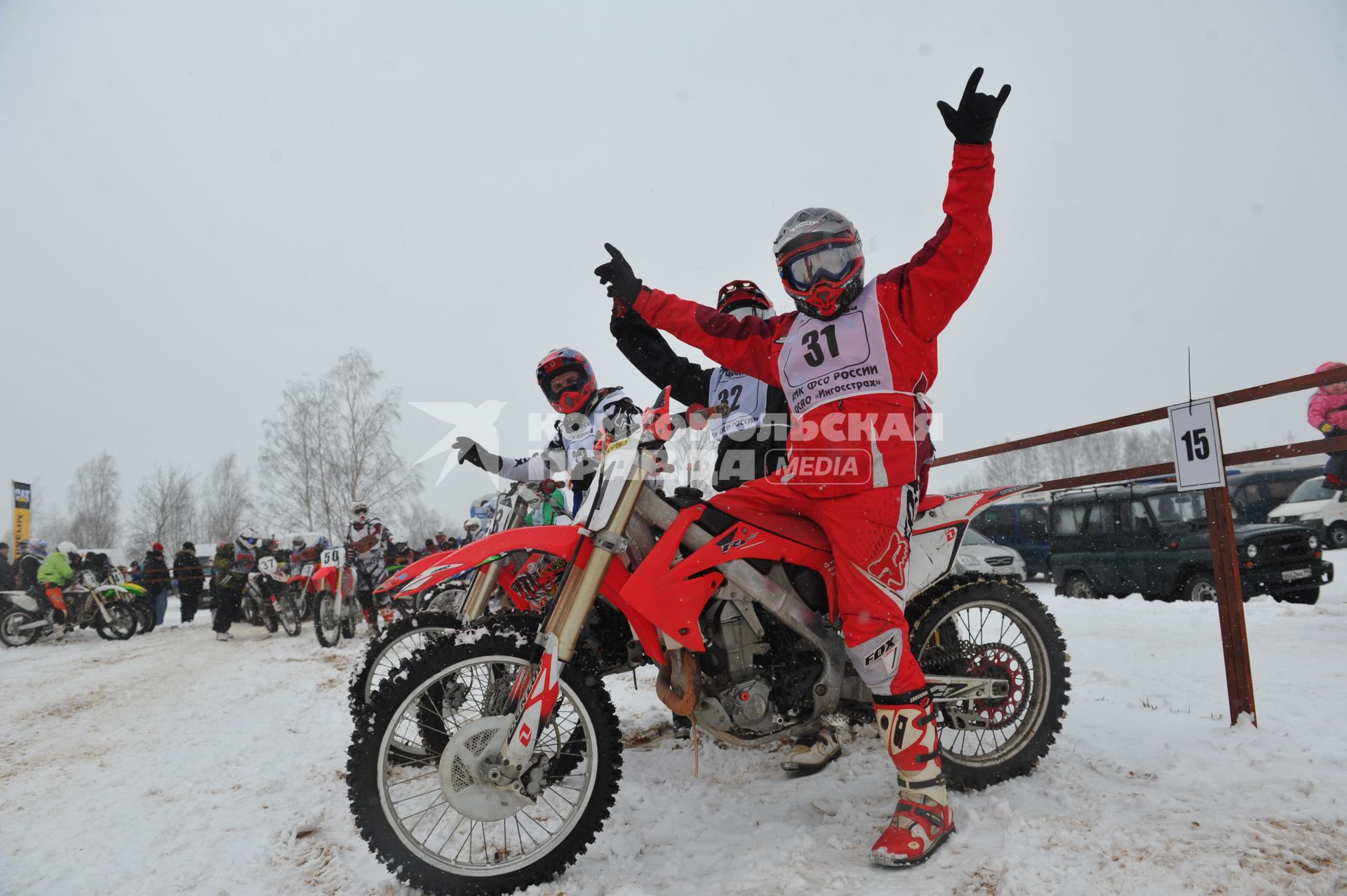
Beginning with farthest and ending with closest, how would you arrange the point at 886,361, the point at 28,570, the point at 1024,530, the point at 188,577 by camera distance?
1. the point at 188,577
2. the point at 1024,530
3. the point at 28,570
4. the point at 886,361

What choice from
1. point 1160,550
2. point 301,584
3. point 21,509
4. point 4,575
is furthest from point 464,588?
point 21,509

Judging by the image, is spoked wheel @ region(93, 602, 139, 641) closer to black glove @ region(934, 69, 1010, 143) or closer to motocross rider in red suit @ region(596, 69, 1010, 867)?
motocross rider in red suit @ region(596, 69, 1010, 867)

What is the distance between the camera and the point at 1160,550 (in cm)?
1001

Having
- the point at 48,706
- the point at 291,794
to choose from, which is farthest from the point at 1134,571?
the point at 48,706

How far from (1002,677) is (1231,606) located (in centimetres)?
132

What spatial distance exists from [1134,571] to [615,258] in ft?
34.2

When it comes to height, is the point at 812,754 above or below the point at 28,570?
below

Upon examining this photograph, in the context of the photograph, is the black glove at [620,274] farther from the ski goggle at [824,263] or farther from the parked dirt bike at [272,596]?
the parked dirt bike at [272,596]

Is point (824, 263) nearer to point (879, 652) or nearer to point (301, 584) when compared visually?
point (879, 652)

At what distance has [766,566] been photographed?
2.80 metres

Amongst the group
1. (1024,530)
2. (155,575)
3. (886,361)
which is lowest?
(1024,530)

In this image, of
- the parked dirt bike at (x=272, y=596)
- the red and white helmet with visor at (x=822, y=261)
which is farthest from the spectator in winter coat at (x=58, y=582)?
the red and white helmet with visor at (x=822, y=261)

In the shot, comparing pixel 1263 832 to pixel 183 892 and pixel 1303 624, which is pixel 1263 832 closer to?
pixel 183 892

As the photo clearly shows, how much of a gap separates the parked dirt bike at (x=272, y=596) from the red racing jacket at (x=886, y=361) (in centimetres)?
1259
